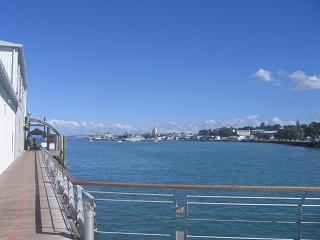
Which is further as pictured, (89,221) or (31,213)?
(31,213)

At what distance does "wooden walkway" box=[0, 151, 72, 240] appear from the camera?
9.25 m

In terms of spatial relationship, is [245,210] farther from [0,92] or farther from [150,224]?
[0,92]

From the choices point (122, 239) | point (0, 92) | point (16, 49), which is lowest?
point (122, 239)

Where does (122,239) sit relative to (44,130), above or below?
below

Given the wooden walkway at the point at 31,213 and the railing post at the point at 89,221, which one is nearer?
the railing post at the point at 89,221

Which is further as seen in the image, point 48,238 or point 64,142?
point 64,142

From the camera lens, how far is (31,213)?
11578 mm

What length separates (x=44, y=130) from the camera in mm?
70812

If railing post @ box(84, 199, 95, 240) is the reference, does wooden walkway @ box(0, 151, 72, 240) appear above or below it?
below

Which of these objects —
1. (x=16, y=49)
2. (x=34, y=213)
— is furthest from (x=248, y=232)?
(x=16, y=49)

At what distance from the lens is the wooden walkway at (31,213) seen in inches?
364

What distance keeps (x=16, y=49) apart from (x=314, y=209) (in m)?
24.7

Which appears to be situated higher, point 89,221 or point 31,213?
point 89,221

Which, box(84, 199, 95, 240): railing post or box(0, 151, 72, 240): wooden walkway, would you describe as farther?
box(0, 151, 72, 240): wooden walkway
